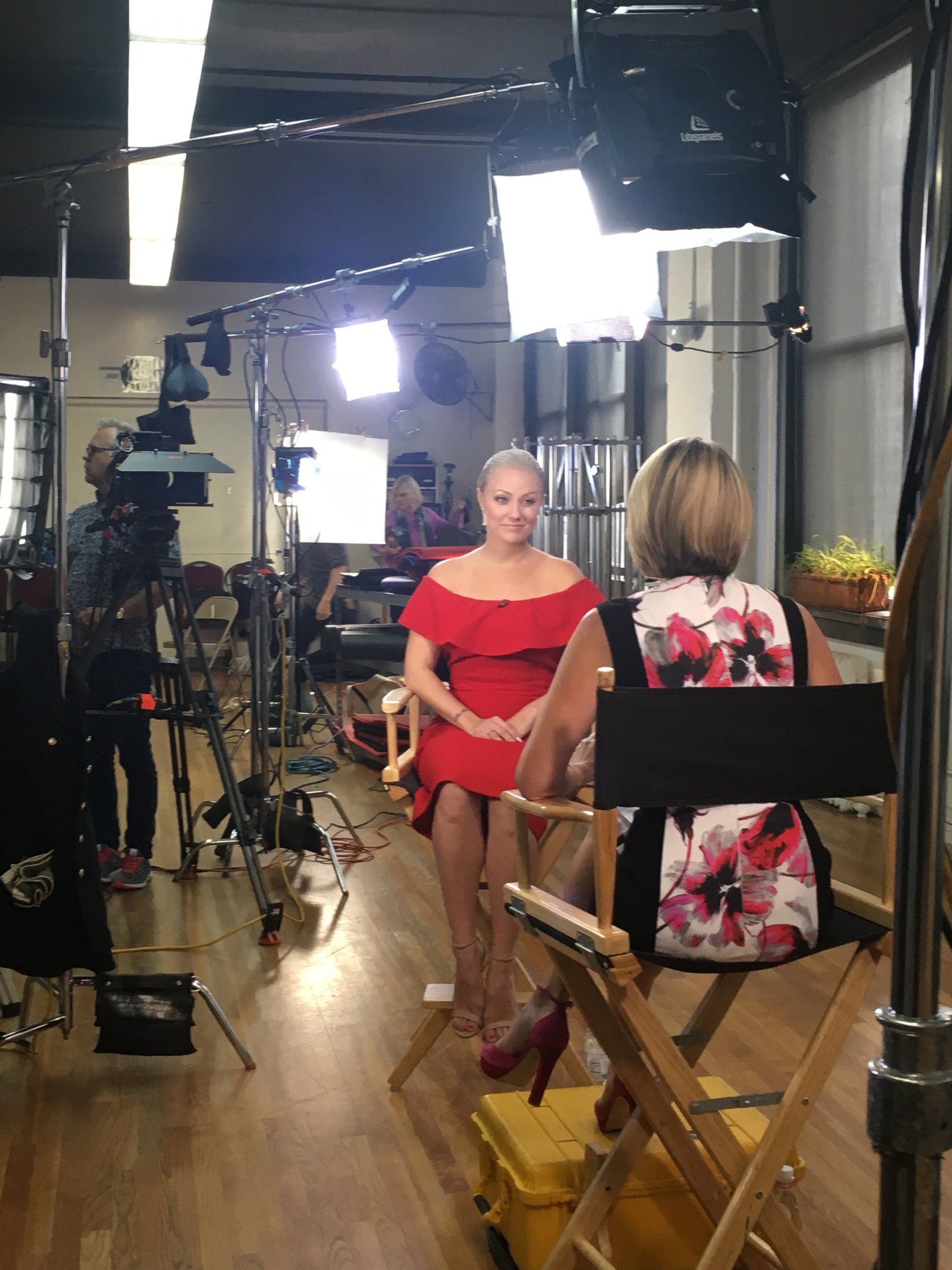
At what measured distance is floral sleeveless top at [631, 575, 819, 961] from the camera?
1776 mm

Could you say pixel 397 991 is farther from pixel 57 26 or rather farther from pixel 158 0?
pixel 57 26

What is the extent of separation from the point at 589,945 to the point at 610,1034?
0.16 m

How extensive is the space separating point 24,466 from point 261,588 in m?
1.41

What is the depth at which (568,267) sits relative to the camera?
4484 mm

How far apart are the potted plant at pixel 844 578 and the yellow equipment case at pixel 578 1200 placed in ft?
11.5

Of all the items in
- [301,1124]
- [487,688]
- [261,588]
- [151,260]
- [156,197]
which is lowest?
[301,1124]

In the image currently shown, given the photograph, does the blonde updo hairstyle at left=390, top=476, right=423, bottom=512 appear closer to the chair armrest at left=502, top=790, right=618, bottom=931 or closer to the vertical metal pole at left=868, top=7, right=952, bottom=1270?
the chair armrest at left=502, top=790, right=618, bottom=931

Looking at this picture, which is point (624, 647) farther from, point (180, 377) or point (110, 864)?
point (110, 864)

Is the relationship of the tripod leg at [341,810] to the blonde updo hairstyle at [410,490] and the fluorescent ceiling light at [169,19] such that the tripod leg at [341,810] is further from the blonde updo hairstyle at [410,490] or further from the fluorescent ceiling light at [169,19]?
the blonde updo hairstyle at [410,490]

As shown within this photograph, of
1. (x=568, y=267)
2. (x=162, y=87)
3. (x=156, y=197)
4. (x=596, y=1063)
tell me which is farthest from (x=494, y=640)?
(x=156, y=197)

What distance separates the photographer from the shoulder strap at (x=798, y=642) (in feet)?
6.25

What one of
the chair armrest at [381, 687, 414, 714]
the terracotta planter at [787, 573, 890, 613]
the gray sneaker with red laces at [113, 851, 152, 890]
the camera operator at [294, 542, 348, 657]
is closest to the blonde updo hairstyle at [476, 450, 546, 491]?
the chair armrest at [381, 687, 414, 714]

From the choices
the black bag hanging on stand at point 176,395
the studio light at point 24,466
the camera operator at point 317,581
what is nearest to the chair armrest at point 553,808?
the studio light at point 24,466

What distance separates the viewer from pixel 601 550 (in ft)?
21.9
